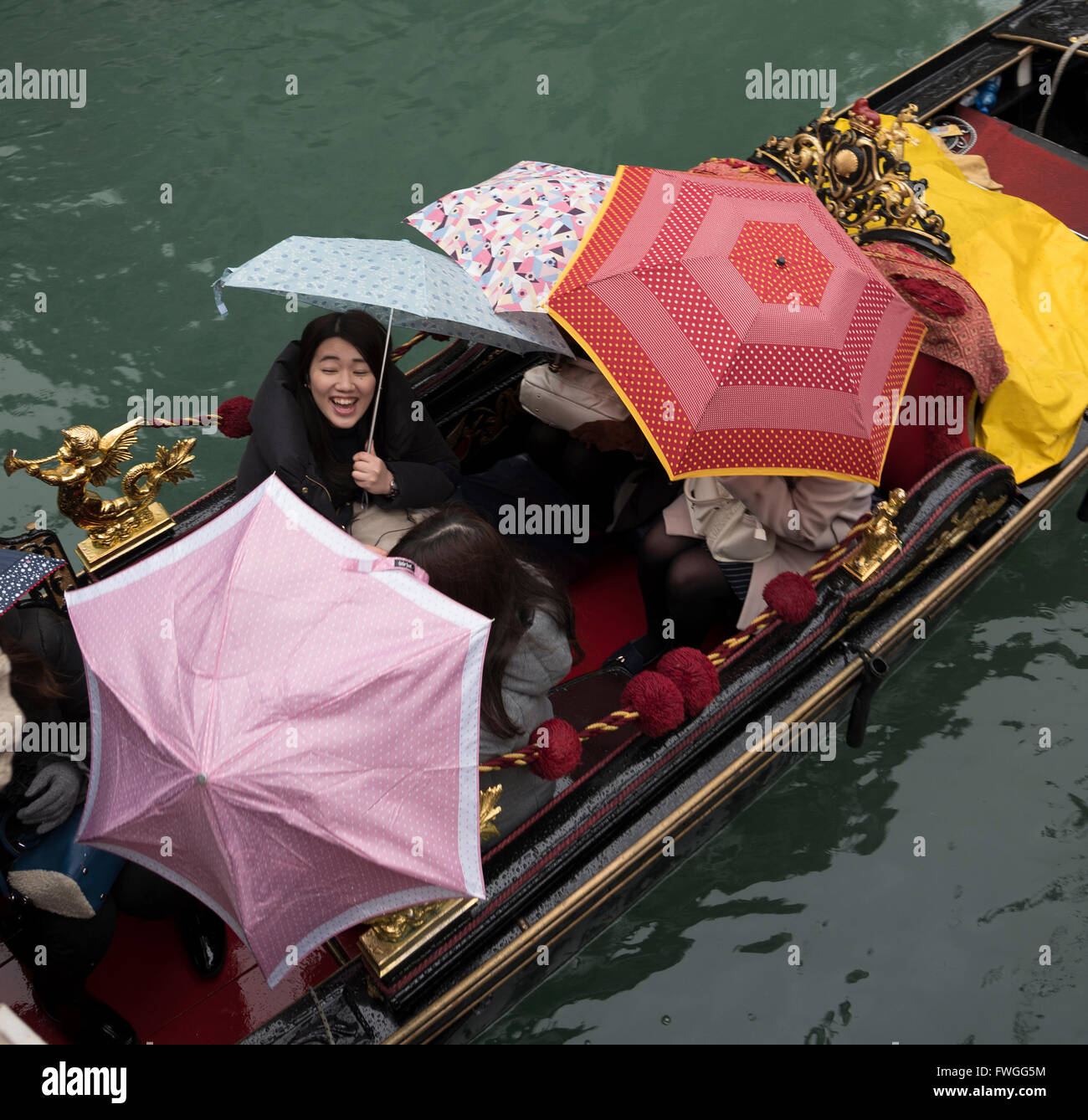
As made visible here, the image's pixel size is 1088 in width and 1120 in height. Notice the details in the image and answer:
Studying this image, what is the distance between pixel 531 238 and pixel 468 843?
145cm

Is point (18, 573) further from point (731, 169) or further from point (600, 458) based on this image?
point (731, 169)

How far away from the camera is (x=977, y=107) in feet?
13.6

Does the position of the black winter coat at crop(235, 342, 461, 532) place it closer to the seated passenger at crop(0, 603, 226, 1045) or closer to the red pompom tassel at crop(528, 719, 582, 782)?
the seated passenger at crop(0, 603, 226, 1045)

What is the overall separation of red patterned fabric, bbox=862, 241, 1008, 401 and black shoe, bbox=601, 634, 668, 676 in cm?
102

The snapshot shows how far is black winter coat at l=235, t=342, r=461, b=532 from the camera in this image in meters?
2.64

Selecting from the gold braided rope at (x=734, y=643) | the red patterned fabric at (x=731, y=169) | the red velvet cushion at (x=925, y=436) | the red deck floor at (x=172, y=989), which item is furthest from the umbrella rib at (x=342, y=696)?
the red patterned fabric at (x=731, y=169)

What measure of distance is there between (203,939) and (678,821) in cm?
111

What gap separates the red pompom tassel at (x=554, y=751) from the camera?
2316 millimetres

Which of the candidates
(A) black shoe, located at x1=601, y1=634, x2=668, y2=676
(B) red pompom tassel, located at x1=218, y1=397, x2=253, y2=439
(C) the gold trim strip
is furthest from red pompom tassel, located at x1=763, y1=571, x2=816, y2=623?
(B) red pompom tassel, located at x1=218, y1=397, x2=253, y2=439

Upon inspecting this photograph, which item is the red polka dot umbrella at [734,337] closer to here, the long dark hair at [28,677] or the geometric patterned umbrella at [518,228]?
the geometric patterned umbrella at [518,228]

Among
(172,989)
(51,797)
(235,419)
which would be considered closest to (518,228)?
(235,419)

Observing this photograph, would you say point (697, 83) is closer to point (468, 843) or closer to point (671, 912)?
point (671, 912)

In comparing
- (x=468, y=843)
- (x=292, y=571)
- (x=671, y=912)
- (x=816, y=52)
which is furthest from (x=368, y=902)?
(x=816, y=52)

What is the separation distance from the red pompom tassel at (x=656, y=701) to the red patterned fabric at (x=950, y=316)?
3.62 ft
